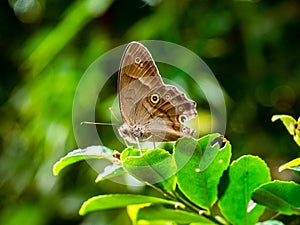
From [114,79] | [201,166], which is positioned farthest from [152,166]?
[114,79]

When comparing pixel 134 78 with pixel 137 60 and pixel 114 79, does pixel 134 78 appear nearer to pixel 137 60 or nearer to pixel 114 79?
pixel 137 60

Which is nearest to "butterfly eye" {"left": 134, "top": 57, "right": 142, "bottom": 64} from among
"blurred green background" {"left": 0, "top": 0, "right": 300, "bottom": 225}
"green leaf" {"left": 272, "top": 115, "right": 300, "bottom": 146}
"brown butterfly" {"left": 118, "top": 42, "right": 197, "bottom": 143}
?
"brown butterfly" {"left": 118, "top": 42, "right": 197, "bottom": 143}

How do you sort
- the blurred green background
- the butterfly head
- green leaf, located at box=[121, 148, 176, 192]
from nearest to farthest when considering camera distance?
green leaf, located at box=[121, 148, 176, 192] → the butterfly head → the blurred green background

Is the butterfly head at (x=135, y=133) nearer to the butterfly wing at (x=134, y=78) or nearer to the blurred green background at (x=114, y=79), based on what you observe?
the butterfly wing at (x=134, y=78)

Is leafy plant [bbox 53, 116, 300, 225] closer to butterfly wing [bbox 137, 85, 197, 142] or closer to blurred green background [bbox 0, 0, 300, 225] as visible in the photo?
butterfly wing [bbox 137, 85, 197, 142]

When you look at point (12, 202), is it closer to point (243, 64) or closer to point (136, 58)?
point (243, 64)

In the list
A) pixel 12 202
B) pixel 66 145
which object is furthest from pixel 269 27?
pixel 12 202

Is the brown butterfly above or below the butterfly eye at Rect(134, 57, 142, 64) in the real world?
below

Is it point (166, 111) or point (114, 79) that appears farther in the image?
point (114, 79)
